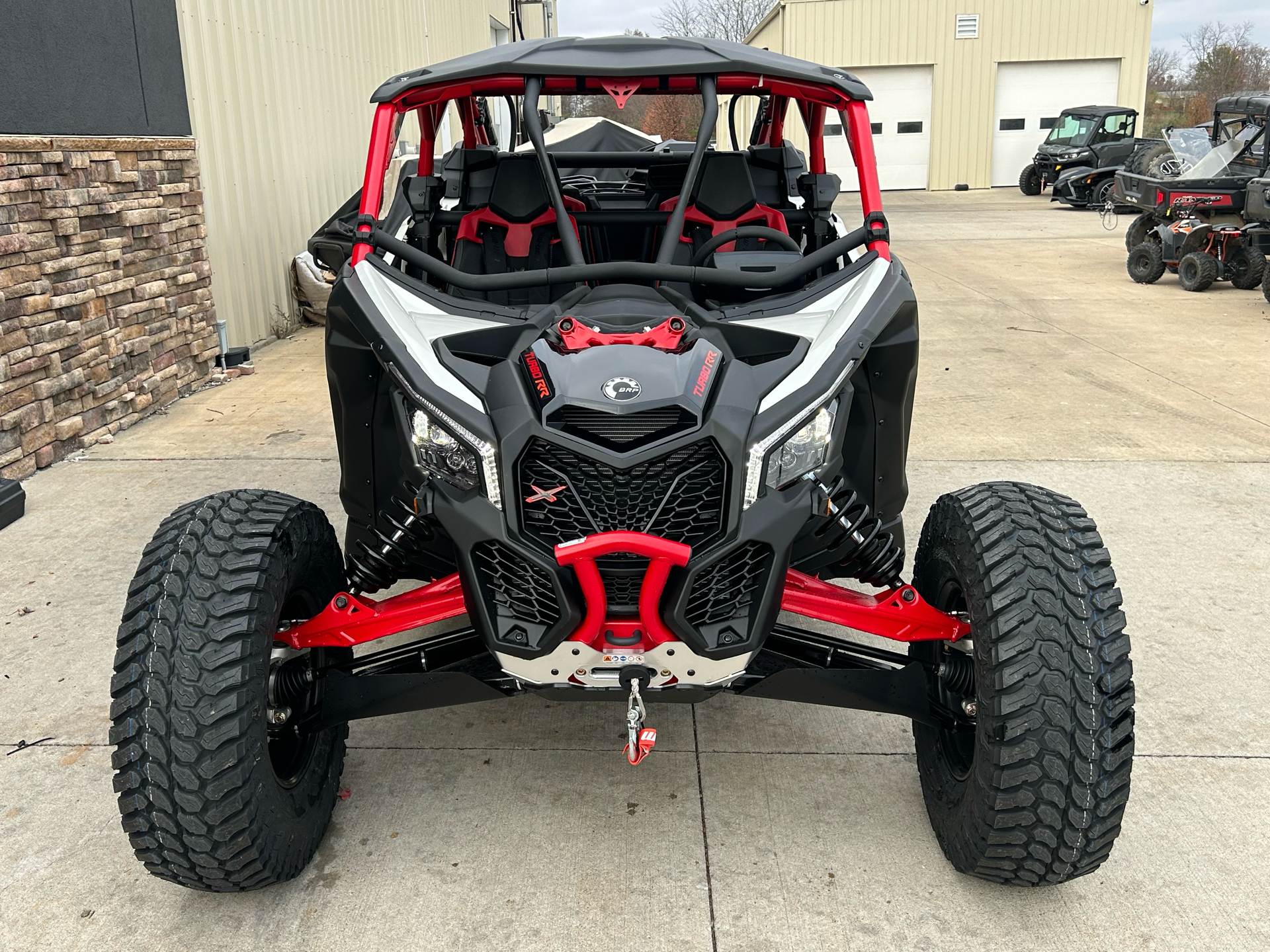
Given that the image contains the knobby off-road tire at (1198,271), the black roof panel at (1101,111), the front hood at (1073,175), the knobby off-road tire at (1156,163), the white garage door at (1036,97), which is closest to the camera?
the knobby off-road tire at (1198,271)

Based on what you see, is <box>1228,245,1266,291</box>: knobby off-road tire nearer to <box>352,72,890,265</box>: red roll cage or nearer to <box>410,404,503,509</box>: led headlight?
<box>352,72,890,265</box>: red roll cage

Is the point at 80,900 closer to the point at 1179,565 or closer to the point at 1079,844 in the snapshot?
the point at 1079,844

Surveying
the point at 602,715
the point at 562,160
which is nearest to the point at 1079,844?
the point at 602,715

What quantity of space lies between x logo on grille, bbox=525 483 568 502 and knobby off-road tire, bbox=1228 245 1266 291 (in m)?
11.1

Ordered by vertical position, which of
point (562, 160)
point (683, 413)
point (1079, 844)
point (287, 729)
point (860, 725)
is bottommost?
point (860, 725)

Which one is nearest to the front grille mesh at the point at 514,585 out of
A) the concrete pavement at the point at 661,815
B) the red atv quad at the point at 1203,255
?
the concrete pavement at the point at 661,815

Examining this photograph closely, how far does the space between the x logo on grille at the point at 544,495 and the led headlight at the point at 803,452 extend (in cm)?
41

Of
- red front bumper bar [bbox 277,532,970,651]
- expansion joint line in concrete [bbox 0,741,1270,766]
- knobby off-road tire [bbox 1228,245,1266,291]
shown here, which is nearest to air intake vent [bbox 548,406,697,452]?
red front bumper bar [bbox 277,532,970,651]

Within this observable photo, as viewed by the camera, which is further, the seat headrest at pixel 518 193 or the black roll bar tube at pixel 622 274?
the seat headrest at pixel 518 193

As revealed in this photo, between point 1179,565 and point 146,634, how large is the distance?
145 inches

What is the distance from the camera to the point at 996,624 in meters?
2.34

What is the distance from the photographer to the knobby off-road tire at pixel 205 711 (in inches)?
88.8

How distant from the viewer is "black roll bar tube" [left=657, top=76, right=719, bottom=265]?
120 inches

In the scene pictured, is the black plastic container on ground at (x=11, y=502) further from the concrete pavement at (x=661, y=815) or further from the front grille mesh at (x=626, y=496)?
the front grille mesh at (x=626, y=496)
